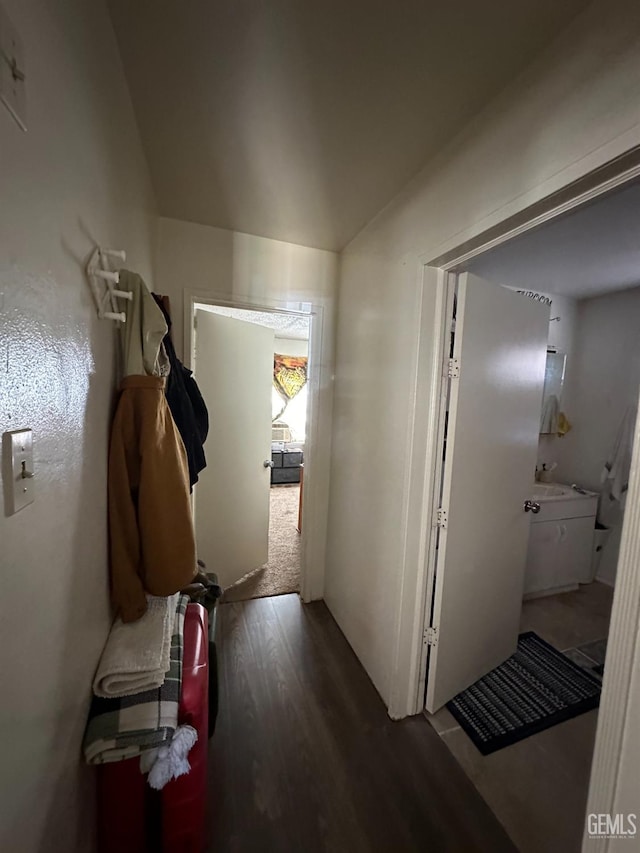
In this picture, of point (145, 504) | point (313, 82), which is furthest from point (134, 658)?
point (313, 82)

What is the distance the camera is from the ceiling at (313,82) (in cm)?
91

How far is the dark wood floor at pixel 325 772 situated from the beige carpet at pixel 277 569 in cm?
61

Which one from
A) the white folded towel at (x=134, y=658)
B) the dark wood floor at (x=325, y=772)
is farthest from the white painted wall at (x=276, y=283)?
the white folded towel at (x=134, y=658)

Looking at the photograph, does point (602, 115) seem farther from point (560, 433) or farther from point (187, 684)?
point (560, 433)

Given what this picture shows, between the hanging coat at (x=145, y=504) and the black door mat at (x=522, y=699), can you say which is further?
the black door mat at (x=522, y=699)

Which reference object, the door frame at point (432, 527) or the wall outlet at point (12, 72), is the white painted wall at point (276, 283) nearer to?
the door frame at point (432, 527)

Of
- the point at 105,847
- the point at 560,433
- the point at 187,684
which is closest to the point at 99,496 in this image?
the point at 187,684

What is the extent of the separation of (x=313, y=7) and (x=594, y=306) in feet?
10.4

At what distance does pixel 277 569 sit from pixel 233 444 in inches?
46.1

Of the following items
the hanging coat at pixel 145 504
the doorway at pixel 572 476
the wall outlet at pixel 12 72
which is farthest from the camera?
the doorway at pixel 572 476

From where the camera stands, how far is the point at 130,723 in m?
0.90
